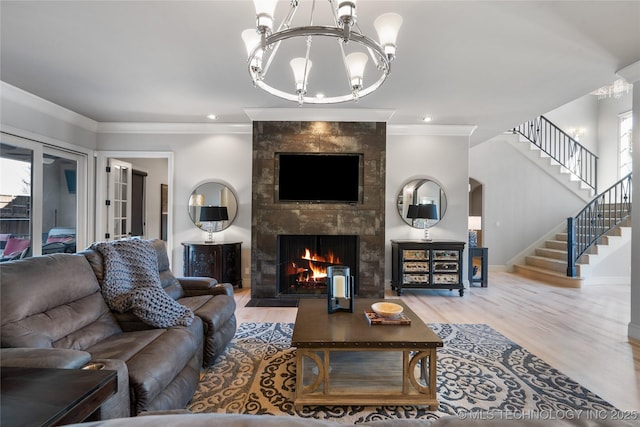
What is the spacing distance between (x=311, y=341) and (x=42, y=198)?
4394mm

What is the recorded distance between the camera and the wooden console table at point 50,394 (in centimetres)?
85

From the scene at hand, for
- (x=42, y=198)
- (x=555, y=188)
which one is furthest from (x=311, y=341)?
(x=555, y=188)

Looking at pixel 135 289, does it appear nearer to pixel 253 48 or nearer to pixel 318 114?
pixel 253 48

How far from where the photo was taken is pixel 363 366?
2.29m

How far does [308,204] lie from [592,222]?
5948 millimetres

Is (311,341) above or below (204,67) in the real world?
below

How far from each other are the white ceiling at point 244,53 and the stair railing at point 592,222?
309 cm

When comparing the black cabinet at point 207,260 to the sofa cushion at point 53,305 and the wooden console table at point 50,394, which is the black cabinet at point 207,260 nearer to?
the sofa cushion at point 53,305

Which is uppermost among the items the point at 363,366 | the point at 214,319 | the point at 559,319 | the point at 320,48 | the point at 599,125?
the point at 599,125

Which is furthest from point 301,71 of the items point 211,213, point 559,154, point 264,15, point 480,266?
point 559,154

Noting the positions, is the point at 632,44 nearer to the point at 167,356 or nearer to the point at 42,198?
the point at 167,356

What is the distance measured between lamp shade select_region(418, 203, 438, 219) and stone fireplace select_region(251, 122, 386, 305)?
90 cm

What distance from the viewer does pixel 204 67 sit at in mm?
3172

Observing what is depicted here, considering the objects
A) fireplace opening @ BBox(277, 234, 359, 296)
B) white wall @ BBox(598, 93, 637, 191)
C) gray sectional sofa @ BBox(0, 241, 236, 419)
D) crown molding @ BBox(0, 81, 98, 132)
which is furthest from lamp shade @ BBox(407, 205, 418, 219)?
white wall @ BBox(598, 93, 637, 191)
